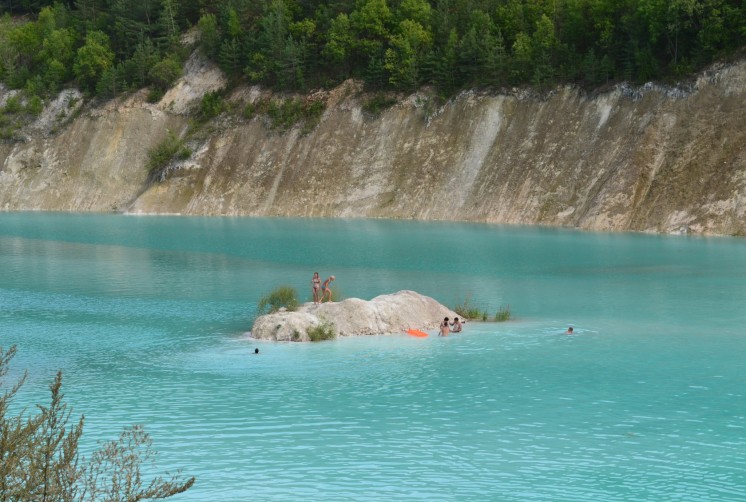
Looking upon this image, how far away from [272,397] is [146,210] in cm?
8589

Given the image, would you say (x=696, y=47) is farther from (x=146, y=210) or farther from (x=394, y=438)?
(x=394, y=438)

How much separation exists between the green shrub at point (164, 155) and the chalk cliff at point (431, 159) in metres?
1.33

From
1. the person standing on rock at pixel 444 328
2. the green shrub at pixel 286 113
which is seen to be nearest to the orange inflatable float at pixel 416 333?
the person standing on rock at pixel 444 328

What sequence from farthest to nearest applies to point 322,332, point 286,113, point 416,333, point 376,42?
1. point 286,113
2. point 376,42
3. point 416,333
4. point 322,332

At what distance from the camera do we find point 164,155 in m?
114

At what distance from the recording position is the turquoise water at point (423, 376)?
2083 cm

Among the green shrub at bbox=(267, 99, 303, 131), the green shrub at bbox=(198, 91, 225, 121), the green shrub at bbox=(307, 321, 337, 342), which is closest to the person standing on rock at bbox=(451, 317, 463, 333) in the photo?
the green shrub at bbox=(307, 321, 337, 342)

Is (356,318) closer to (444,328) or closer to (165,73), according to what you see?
(444,328)

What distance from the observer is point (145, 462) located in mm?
21297

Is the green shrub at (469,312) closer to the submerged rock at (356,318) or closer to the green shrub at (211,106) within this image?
the submerged rock at (356,318)

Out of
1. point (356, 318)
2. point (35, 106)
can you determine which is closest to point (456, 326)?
point (356, 318)

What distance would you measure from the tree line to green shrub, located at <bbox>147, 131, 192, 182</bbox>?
1027cm

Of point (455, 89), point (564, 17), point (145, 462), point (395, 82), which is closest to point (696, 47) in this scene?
point (564, 17)

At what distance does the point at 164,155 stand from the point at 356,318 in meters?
81.5
